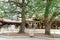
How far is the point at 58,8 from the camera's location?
2070 cm

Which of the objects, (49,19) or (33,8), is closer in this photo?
(33,8)

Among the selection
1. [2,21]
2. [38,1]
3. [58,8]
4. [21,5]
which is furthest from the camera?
[2,21]

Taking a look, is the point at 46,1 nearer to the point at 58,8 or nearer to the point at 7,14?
the point at 58,8

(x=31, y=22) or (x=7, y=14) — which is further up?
(x=7, y=14)

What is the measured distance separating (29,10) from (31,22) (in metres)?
22.7

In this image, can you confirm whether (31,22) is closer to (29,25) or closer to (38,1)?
(29,25)

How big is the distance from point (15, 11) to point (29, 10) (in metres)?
2.27

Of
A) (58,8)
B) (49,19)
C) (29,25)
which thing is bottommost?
(29,25)

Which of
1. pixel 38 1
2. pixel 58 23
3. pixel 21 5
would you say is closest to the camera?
pixel 38 1

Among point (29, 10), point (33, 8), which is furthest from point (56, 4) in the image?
point (29, 10)

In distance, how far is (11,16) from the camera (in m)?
24.8

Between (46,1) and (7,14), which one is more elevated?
(46,1)

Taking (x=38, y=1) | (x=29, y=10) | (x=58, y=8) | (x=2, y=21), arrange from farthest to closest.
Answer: (x=2, y=21)
(x=29, y=10)
(x=58, y=8)
(x=38, y=1)

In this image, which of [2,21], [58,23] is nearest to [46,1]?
[2,21]
